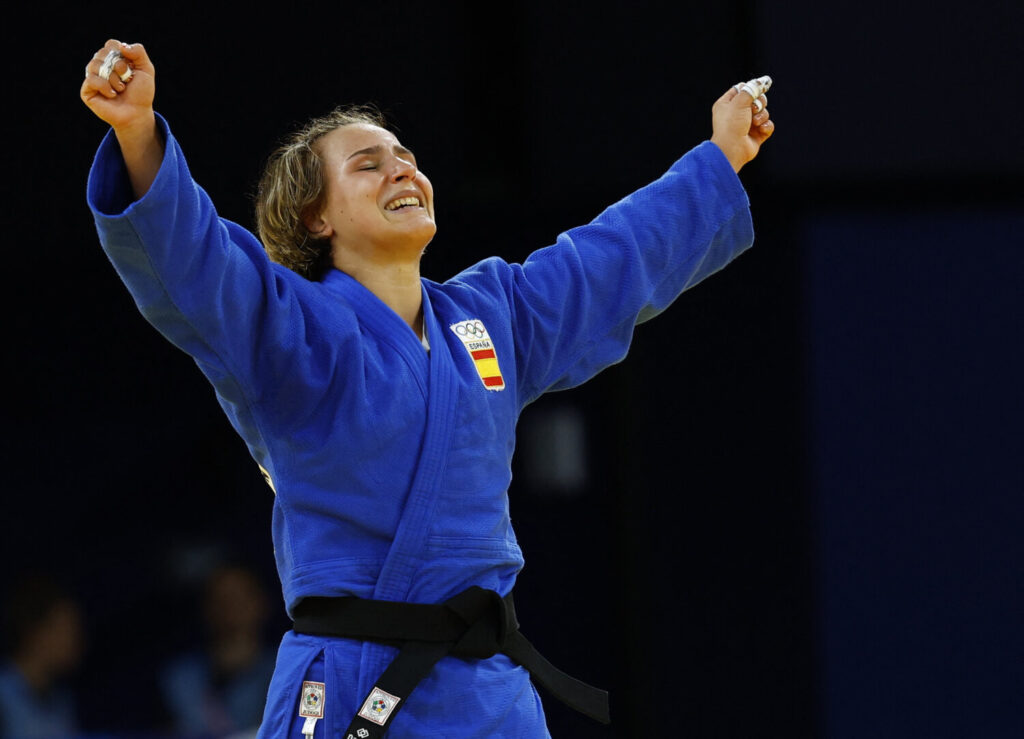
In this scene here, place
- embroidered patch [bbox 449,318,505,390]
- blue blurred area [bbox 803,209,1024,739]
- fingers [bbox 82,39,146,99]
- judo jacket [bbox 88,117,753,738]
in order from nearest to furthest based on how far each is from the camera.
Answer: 1. fingers [bbox 82,39,146,99]
2. judo jacket [bbox 88,117,753,738]
3. embroidered patch [bbox 449,318,505,390]
4. blue blurred area [bbox 803,209,1024,739]

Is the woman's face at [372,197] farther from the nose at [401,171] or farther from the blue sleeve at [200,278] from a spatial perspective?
the blue sleeve at [200,278]

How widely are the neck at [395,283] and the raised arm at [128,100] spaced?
0.46 metres

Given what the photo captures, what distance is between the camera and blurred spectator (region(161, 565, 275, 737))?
152 inches

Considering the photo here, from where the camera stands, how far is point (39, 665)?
3865 mm

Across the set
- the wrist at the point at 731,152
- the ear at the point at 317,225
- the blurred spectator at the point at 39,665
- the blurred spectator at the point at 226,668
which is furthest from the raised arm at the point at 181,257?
the blurred spectator at the point at 39,665

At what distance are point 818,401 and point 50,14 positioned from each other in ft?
8.52

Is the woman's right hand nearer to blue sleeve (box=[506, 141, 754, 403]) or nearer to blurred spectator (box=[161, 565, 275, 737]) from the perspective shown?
blue sleeve (box=[506, 141, 754, 403])

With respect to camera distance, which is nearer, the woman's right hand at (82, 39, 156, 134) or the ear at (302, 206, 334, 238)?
the woman's right hand at (82, 39, 156, 134)

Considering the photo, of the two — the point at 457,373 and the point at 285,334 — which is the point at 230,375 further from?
the point at 457,373

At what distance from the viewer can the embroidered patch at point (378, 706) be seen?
1.89 m

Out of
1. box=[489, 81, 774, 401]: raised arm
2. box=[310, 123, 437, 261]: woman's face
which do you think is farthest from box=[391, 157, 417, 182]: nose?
box=[489, 81, 774, 401]: raised arm

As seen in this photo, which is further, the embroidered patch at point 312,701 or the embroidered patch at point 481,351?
the embroidered patch at point 481,351

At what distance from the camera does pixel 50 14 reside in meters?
4.18

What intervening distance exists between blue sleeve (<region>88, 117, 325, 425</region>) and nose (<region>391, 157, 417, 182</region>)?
316 millimetres
